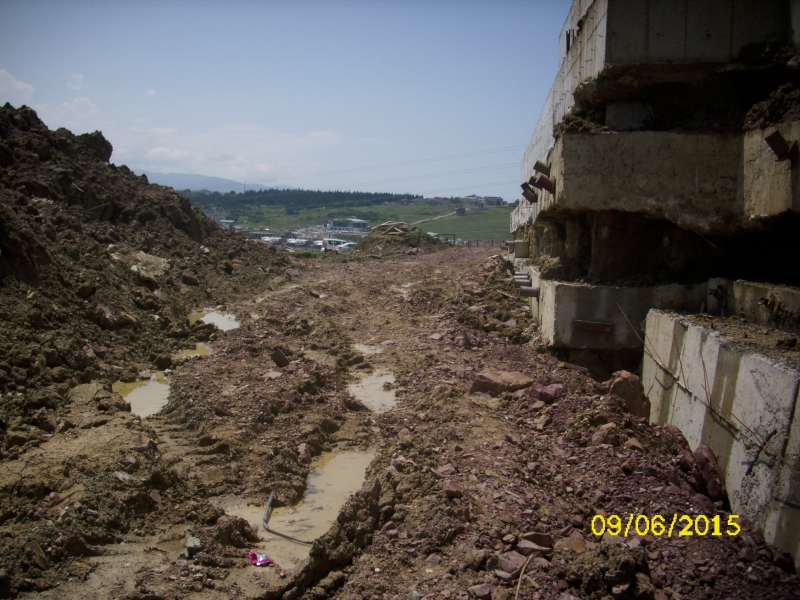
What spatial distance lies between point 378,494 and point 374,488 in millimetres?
65

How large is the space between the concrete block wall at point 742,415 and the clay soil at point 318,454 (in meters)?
0.21

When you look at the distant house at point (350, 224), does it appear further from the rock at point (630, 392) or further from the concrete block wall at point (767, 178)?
the concrete block wall at point (767, 178)

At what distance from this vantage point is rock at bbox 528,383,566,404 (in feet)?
21.6

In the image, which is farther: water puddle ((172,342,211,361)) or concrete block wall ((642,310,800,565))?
water puddle ((172,342,211,361))

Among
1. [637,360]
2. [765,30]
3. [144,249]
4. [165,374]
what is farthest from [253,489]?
[144,249]

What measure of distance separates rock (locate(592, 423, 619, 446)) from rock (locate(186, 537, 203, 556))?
342 centimetres

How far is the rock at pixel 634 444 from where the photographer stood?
527 centimetres

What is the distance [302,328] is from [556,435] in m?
6.58

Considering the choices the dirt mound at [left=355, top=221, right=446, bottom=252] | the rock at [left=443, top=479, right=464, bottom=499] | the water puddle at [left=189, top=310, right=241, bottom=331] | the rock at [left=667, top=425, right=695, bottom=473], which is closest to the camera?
the rock at [left=443, top=479, right=464, bottom=499]

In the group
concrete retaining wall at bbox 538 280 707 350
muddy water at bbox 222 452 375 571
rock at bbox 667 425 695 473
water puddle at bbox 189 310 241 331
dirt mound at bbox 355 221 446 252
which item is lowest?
muddy water at bbox 222 452 375 571

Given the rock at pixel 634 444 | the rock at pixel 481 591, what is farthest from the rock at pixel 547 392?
the rock at pixel 481 591

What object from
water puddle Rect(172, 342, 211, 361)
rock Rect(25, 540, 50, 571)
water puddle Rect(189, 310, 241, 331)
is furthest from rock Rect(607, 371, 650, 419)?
water puddle Rect(189, 310, 241, 331)
